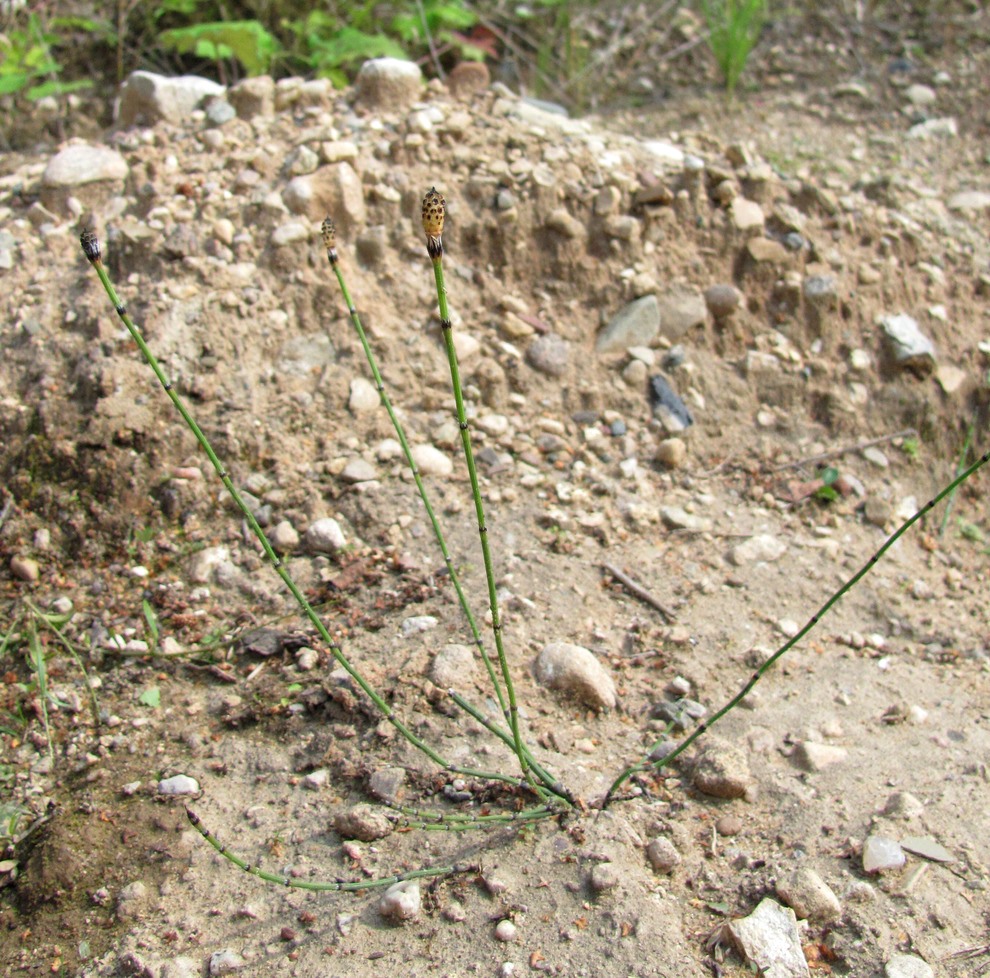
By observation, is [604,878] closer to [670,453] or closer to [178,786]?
[178,786]

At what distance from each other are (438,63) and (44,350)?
6.58 ft

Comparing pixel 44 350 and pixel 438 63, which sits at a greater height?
pixel 438 63

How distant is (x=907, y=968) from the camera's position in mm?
1650

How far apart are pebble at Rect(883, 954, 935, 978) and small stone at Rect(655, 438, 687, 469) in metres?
1.54

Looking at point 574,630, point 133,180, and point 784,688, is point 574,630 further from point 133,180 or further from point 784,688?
point 133,180

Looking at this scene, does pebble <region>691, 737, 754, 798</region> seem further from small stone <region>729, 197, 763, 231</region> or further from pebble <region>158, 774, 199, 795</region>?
small stone <region>729, 197, 763, 231</region>

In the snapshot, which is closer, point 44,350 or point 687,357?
point 44,350

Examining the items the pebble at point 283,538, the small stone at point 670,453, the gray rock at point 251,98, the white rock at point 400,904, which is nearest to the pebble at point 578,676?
the white rock at point 400,904

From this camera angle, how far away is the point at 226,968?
1.66 meters

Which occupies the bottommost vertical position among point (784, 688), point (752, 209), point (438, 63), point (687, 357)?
point (784, 688)

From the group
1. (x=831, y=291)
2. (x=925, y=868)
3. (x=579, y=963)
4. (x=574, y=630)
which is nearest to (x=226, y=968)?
(x=579, y=963)

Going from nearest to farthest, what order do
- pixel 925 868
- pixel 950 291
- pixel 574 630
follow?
pixel 925 868
pixel 574 630
pixel 950 291

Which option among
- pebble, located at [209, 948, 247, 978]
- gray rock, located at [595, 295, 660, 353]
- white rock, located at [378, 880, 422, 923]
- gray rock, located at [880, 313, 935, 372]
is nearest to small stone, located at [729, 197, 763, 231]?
gray rock, located at [595, 295, 660, 353]

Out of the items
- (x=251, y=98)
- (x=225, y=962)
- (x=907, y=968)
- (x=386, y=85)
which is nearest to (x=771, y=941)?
(x=907, y=968)
